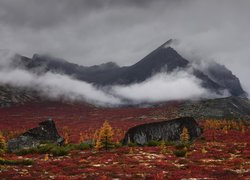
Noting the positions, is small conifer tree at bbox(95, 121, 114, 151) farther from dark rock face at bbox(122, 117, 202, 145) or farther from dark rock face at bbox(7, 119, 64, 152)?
dark rock face at bbox(122, 117, 202, 145)

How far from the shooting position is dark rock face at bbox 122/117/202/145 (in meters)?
57.5

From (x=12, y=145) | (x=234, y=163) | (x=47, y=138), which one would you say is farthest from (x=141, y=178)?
(x=47, y=138)

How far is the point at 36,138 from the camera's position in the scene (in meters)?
54.7

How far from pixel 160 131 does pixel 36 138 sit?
816 inches

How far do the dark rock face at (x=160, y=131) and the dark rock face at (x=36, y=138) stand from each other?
12.3 meters

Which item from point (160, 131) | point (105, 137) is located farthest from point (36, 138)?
point (160, 131)

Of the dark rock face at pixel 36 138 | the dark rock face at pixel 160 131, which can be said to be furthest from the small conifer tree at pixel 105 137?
the dark rock face at pixel 160 131

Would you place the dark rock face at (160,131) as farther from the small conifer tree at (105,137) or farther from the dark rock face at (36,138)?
the small conifer tree at (105,137)

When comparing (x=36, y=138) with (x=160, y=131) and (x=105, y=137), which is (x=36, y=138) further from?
(x=160, y=131)

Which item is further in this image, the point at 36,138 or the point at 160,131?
the point at 160,131

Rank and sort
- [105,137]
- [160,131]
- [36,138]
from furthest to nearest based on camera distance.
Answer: [160,131] → [36,138] → [105,137]

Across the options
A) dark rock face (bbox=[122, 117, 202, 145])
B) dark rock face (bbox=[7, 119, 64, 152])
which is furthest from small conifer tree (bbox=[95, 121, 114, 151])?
dark rock face (bbox=[122, 117, 202, 145])

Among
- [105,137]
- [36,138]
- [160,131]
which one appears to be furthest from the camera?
[160,131]

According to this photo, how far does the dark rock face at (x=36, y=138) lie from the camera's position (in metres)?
49.9
